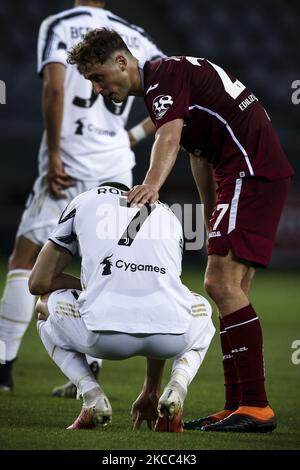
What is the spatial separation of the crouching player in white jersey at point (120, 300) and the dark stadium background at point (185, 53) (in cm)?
935

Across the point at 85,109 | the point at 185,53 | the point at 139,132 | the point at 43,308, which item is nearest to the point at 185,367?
the point at 43,308

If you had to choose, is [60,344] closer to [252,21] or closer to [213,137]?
[213,137]

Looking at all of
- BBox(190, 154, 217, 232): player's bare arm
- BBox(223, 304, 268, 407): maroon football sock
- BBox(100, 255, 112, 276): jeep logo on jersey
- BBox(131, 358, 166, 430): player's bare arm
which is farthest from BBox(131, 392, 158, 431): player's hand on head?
BBox(190, 154, 217, 232): player's bare arm

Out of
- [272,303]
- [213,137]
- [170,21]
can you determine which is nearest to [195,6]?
[170,21]

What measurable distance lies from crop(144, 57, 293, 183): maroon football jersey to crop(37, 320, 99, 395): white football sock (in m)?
1.00

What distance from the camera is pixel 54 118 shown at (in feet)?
18.1

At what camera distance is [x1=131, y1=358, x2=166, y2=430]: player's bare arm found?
12.7ft

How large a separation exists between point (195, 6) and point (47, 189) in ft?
43.2

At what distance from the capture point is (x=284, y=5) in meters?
18.0

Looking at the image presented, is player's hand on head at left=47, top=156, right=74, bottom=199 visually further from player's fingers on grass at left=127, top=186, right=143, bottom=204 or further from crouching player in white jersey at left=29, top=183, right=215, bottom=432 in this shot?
player's fingers on grass at left=127, top=186, right=143, bottom=204

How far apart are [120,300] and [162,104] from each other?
85 cm

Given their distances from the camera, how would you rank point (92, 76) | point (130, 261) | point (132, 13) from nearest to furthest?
point (130, 261) → point (92, 76) → point (132, 13)

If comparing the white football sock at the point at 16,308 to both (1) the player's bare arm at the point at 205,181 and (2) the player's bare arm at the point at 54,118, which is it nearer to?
(2) the player's bare arm at the point at 54,118

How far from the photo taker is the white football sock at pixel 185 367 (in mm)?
3658
